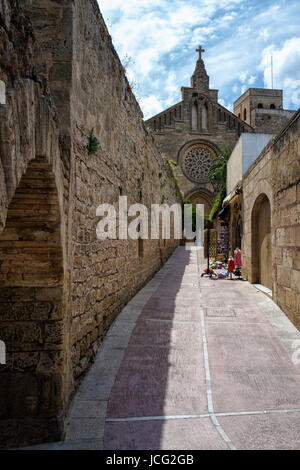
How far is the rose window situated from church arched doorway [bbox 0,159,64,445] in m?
30.8

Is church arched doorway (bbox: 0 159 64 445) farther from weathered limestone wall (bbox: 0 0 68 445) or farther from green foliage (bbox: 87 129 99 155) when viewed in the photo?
green foliage (bbox: 87 129 99 155)

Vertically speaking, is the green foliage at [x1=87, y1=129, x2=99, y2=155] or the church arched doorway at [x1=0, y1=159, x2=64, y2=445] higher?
the green foliage at [x1=87, y1=129, x2=99, y2=155]

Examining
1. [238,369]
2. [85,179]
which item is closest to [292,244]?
[238,369]

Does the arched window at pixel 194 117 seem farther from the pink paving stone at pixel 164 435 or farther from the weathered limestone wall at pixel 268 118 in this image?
the pink paving stone at pixel 164 435

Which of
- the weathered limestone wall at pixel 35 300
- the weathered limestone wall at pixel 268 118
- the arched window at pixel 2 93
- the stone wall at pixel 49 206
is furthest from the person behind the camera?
the weathered limestone wall at pixel 268 118

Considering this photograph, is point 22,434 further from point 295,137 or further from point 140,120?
point 140,120

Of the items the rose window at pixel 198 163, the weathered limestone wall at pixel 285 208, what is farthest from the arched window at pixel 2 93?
the rose window at pixel 198 163

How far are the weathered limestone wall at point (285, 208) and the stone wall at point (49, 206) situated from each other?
2.92 metres

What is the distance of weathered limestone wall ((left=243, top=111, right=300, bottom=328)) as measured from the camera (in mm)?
5406

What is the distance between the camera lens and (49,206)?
285cm

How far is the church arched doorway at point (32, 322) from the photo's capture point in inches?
114

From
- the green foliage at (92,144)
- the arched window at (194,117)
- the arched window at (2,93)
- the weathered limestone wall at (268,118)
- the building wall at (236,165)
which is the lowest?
the arched window at (2,93)

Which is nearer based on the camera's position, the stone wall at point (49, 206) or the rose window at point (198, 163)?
the stone wall at point (49, 206)

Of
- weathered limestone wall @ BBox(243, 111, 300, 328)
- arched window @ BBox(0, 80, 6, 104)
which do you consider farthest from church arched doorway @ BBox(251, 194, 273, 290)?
arched window @ BBox(0, 80, 6, 104)
